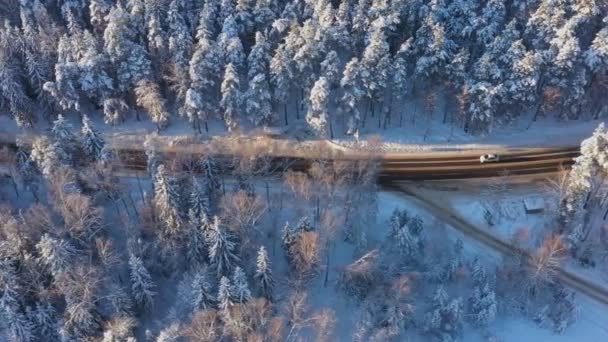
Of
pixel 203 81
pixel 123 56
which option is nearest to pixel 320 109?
pixel 203 81

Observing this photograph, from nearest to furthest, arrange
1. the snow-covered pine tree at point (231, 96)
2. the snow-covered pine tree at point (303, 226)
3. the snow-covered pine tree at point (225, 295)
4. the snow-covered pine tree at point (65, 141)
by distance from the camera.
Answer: the snow-covered pine tree at point (225, 295) → the snow-covered pine tree at point (303, 226) → the snow-covered pine tree at point (65, 141) → the snow-covered pine tree at point (231, 96)

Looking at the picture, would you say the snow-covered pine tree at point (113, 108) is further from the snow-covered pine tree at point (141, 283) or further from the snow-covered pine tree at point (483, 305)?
the snow-covered pine tree at point (483, 305)

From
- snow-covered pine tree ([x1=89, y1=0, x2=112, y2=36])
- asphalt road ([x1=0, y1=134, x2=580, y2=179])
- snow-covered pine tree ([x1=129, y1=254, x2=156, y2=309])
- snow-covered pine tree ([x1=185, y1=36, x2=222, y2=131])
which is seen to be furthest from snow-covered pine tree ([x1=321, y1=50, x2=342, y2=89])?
snow-covered pine tree ([x1=129, y1=254, x2=156, y2=309])

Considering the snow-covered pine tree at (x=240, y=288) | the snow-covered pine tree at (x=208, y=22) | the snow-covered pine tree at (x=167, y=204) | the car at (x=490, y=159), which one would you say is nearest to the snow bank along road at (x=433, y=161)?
the car at (x=490, y=159)

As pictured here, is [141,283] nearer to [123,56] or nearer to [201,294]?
[201,294]

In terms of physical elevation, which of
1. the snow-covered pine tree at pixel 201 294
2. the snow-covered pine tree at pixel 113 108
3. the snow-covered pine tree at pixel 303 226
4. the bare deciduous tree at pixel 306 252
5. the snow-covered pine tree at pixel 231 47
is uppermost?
the snow-covered pine tree at pixel 231 47

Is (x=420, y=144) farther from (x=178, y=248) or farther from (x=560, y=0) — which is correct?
(x=178, y=248)
